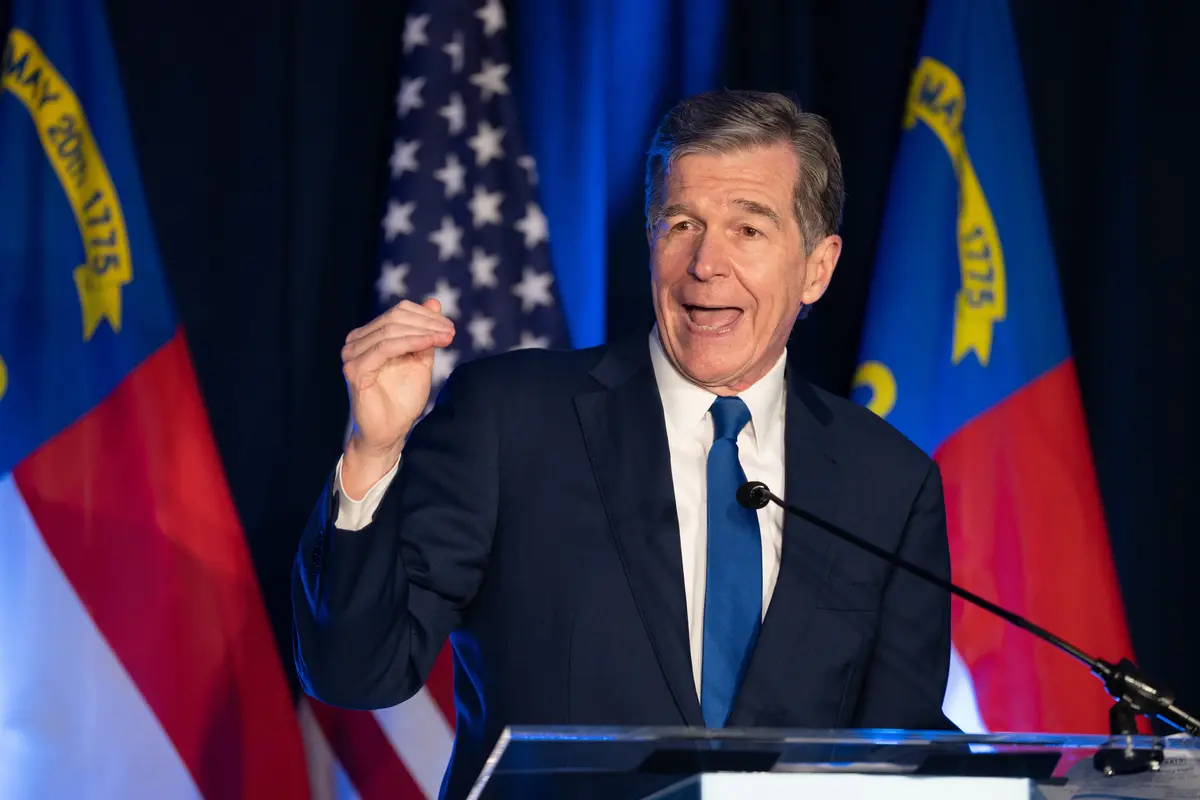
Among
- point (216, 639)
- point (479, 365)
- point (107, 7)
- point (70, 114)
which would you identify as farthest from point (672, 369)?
point (107, 7)

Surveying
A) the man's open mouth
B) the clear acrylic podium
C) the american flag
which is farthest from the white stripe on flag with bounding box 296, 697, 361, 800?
the clear acrylic podium

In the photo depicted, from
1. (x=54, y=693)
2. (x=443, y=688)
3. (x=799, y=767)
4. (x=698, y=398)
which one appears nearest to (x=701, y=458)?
(x=698, y=398)

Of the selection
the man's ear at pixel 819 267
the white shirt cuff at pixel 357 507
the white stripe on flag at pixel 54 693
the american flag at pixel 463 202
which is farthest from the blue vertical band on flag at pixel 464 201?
the white shirt cuff at pixel 357 507

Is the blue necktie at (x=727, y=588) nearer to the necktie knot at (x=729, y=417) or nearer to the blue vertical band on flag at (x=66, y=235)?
the necktie knot at (x=729, y=417)

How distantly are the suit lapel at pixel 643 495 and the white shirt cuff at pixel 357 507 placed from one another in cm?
39

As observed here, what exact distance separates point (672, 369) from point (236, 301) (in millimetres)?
1530

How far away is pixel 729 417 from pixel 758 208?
1.07 ft

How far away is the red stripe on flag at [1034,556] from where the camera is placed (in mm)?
3146

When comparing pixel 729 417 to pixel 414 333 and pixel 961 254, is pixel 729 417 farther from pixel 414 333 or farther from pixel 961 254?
pixel 961 254

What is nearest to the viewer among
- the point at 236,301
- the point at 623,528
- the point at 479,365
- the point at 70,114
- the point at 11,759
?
the point at 623,528

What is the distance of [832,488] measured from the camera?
2023 millimetres

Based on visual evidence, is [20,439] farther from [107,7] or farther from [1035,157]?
[1035,157]

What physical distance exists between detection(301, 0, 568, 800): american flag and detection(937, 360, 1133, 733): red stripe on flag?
110cm

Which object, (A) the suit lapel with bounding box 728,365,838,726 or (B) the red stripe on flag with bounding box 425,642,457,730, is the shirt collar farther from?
(B) the red stripe on flag with bounding box 425,642,457,730
